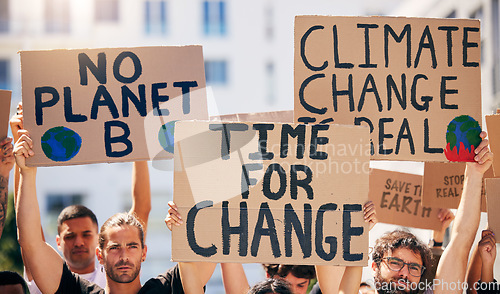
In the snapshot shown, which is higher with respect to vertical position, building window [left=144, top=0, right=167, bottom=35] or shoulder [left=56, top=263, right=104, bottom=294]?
building window [left=144, top=0, right=167, bottom=35]

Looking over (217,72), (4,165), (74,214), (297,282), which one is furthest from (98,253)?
(217,72)

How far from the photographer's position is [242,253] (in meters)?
3.41

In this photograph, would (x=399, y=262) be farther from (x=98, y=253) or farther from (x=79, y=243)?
(x=79, y=243)

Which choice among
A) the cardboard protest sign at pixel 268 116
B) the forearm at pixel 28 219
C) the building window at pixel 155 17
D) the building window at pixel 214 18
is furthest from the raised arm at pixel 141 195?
the building window at pixel 155 17

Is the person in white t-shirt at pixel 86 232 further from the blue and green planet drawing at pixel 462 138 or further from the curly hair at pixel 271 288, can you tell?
the blue and green planet drawing at pixel 462 138

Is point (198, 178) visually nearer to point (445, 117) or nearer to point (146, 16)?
point (445, 117)

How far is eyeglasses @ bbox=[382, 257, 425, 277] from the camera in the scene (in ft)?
12.1

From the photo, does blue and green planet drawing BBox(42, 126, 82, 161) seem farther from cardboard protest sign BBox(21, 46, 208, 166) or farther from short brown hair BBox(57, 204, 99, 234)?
short brown hair BBox(57, 204, 99, 234)

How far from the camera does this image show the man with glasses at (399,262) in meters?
3.65

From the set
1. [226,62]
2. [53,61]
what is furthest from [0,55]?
[53,61]

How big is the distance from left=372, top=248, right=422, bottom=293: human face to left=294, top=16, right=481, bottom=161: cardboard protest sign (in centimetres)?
51

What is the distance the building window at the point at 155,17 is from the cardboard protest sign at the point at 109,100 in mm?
26195

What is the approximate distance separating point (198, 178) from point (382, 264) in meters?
1.12

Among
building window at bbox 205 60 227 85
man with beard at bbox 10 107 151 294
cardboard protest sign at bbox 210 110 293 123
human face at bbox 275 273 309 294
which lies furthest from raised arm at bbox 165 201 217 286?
building window at bbox 205 60 227 85
